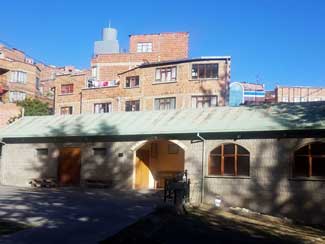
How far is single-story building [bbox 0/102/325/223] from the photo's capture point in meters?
21.8

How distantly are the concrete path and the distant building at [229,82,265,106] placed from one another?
28461 mm

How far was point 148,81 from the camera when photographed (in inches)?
1870

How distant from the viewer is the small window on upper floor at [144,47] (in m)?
61.7

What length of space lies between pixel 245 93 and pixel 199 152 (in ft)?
114

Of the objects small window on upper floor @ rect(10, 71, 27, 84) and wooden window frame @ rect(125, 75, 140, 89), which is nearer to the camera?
wooden window frame @ rect(125, 75, 140, 89)

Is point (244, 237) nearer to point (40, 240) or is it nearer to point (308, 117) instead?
point (40, 240)

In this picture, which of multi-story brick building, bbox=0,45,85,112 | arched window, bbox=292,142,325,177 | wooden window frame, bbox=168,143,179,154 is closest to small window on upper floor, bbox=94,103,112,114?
multi-story brick building, bbox=0,45,85,112

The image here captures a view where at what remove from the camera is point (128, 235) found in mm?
12445

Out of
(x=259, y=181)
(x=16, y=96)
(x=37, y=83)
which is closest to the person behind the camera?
(x=259, y=181)

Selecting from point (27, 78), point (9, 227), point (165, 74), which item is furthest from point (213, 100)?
point (27, 78)

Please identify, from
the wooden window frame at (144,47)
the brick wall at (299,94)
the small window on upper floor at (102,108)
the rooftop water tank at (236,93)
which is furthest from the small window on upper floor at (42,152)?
the brick wall at (299,94)

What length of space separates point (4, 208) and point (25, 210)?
2.44 ft

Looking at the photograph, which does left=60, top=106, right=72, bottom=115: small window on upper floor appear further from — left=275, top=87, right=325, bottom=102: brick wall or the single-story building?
left=275, top=87, right=325, bottom=102: brick wall

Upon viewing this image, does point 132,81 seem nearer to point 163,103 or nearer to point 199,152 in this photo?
point 163,103
